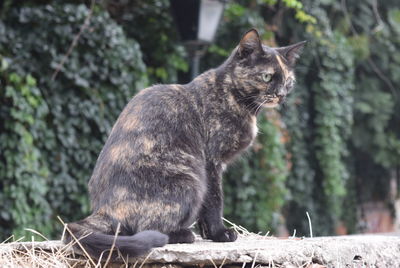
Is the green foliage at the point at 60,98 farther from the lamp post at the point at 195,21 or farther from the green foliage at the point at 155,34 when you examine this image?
the green foliage at the point at 155,34

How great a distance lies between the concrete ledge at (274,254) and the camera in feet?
7.61

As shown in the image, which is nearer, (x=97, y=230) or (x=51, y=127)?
(x=97, y=230)

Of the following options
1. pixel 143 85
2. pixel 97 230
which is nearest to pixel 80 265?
pixel 97 230

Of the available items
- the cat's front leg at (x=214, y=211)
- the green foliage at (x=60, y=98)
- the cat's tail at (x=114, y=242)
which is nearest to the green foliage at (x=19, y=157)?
the green foliage at (x=60, y=98)

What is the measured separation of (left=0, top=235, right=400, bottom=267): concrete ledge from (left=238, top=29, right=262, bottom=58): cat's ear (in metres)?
1.02

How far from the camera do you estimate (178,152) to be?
2734 millimetres

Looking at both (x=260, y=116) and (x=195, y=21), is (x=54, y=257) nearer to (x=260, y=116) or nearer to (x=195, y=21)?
(x=195, y=21)

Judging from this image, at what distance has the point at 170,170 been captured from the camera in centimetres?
265

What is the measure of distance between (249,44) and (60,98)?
6.43 feet

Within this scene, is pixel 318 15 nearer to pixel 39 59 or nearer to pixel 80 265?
pixel 39 59

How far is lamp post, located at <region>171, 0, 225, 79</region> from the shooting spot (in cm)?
472

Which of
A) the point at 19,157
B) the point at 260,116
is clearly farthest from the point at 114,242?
the point at 260,116

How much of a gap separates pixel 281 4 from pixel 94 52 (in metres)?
2.38

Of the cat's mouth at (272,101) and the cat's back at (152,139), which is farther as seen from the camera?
the cat's mouth at (272,101)
